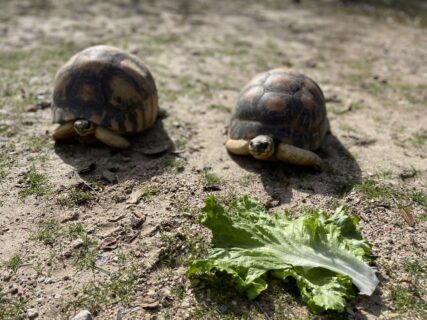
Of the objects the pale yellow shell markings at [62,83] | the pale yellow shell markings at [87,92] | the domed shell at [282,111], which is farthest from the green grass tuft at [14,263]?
the domed shell at [282,111]

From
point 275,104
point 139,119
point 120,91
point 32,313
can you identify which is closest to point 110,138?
point 139,119

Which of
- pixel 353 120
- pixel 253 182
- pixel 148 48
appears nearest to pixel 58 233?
pixel 253 182

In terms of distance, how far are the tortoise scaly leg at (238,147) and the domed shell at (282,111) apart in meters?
0.06

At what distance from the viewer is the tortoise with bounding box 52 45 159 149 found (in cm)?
513

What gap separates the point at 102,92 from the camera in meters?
5.14

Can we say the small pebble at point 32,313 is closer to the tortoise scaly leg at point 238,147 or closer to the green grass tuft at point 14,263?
the green grass tuft at point 14,263

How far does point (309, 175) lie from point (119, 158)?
2051mm

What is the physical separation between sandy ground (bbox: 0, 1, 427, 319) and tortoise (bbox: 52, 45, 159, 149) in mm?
215

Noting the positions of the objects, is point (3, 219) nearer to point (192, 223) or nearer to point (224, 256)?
point (192, 223)

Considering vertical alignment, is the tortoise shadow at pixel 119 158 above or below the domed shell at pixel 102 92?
below

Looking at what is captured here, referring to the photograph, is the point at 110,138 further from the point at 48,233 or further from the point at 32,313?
the point at 32,313

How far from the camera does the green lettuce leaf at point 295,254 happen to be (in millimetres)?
3354

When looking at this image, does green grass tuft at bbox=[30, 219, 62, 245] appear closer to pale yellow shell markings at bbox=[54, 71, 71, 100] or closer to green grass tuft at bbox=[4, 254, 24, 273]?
green grass tuft at bbox=[4, 254, 24, 273]

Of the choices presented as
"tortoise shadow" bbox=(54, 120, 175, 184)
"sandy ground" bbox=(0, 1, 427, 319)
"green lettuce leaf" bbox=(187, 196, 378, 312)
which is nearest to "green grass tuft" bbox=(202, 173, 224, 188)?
"sandy ground" bbox=(0, 1, 427, 319)
